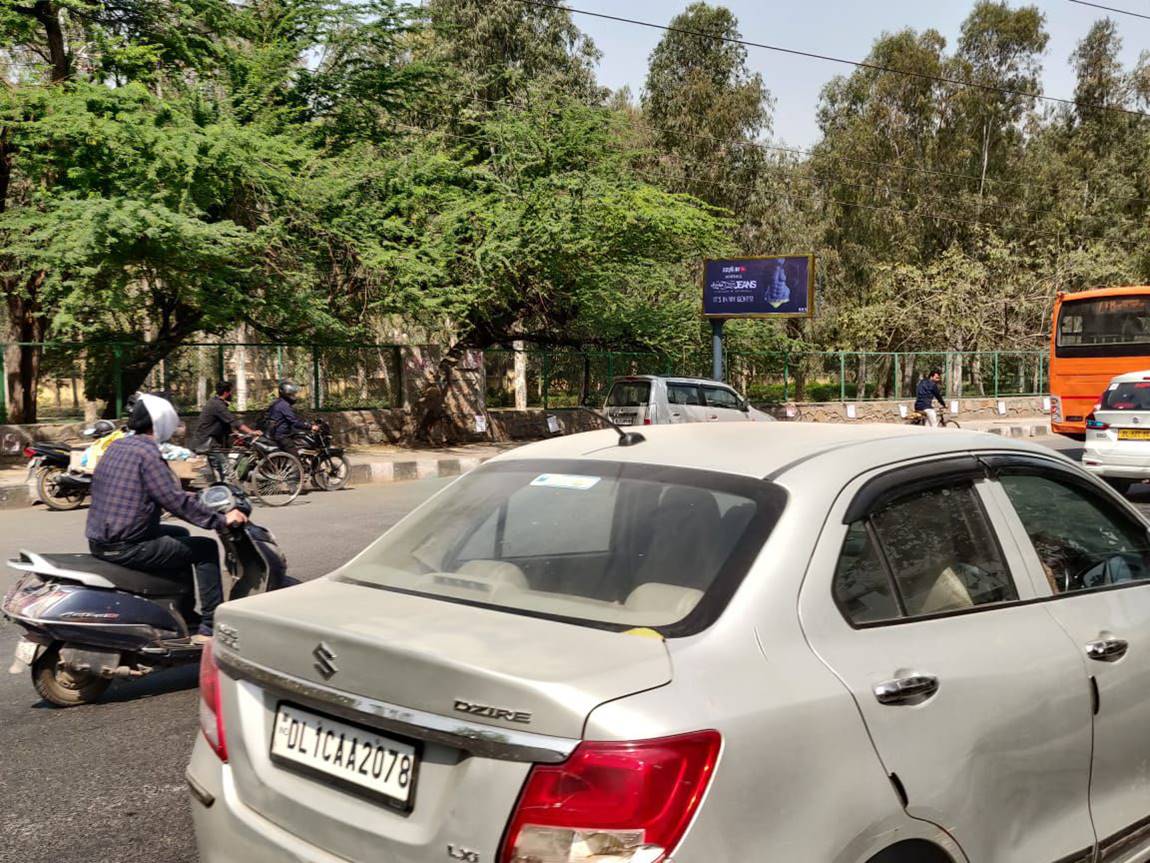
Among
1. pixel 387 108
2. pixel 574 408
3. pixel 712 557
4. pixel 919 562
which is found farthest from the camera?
pixel 574 408

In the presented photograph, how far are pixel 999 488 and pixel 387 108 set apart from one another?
20199 millimetres

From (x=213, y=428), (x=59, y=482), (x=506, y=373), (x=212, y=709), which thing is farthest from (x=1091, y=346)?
(x=212, y=709)

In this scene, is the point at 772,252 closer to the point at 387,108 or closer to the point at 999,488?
the point at 387,108

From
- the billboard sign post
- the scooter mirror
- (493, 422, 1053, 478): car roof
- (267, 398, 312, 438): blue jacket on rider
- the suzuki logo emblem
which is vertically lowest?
(267, 398, 312, 438): blue jacket on rider

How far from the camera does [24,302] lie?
19.8 m

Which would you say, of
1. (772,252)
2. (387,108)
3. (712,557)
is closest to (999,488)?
(712,557)

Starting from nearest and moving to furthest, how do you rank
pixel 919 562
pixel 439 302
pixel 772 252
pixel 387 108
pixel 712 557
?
pixel 712 557
pixel 919 562
pixel 439 302
pixel 387 108
pixel 772 252

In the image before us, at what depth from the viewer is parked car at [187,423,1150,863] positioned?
192 cm

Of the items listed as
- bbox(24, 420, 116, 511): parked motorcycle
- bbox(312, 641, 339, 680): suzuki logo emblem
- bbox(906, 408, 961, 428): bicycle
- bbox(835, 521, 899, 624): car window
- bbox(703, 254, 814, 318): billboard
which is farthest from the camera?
bbox(703, 254, 814, 318): billboard

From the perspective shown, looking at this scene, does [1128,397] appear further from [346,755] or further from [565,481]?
[346,755]

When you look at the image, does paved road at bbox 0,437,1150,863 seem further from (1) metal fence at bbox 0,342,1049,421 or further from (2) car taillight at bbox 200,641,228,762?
(1) metal fence at bbox 0,342,1049,421

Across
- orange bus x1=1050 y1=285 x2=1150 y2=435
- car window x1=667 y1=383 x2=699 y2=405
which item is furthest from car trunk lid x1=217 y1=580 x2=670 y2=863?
orange bus x1=1050 y1=285 x2=1150 y2=435

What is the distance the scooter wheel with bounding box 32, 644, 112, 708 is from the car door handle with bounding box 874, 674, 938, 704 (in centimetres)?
424

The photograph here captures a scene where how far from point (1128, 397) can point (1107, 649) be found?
39.0ft
